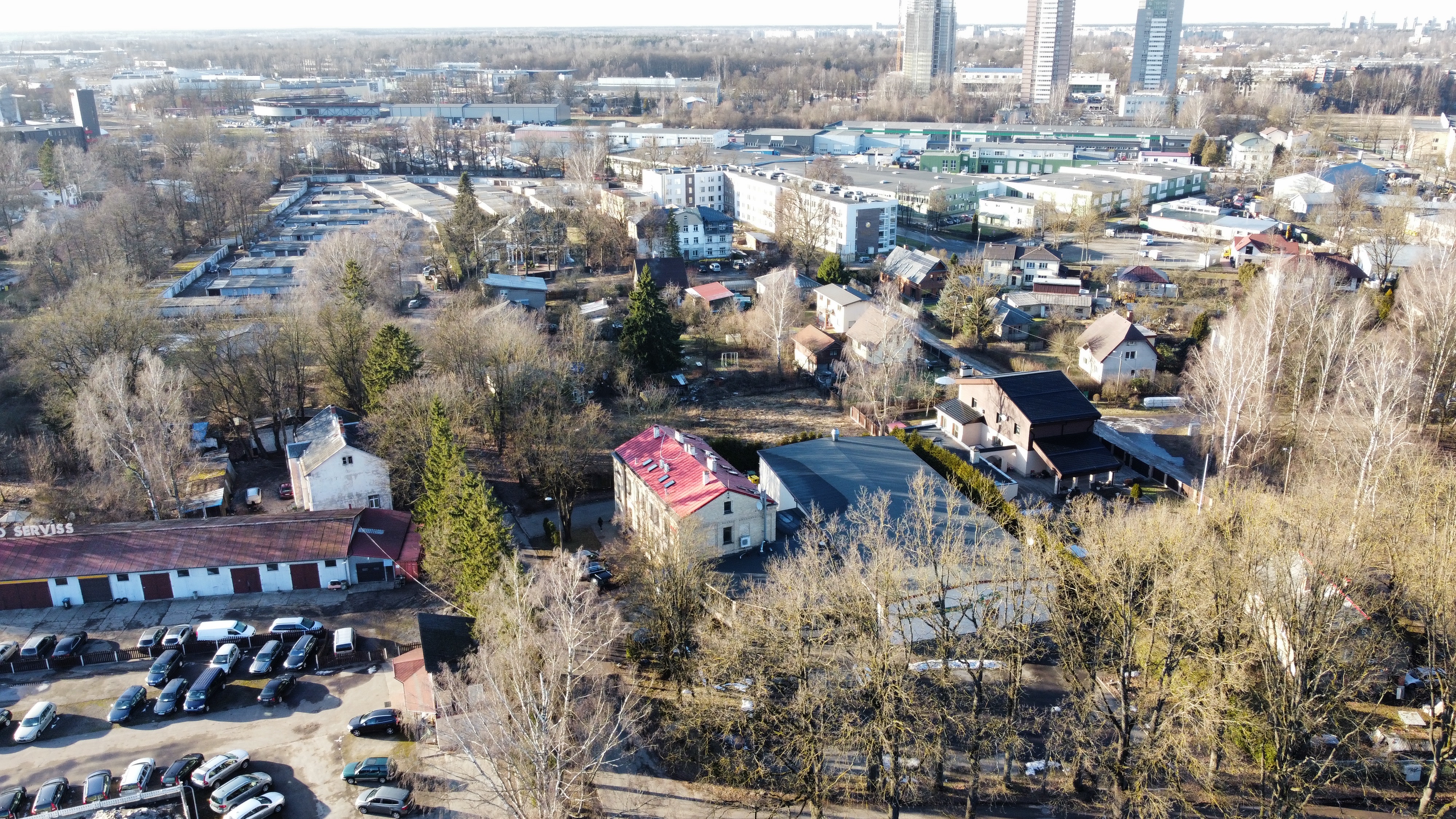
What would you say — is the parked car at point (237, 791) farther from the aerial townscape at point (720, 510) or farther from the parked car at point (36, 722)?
the parked car at point (36, 722)

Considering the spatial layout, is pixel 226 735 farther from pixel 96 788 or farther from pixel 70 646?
pixel 70 646

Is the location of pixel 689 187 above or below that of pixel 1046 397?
above

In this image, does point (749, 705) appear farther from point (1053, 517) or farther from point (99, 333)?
point (99, 333)

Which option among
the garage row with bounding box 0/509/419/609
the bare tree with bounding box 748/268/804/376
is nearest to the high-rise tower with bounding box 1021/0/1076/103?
the bare tree with bounding box 748/268/804/376

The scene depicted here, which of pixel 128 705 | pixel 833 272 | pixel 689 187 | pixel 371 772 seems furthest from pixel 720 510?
pixel 689 187

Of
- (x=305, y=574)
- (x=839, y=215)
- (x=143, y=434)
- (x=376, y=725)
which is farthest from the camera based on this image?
(x=839, y=215)

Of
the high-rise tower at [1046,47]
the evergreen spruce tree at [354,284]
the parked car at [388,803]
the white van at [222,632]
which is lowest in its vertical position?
the parked car at [388,803]

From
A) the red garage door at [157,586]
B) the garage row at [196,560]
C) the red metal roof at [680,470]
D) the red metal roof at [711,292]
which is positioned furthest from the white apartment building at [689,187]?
the red garage door at [157,586]
